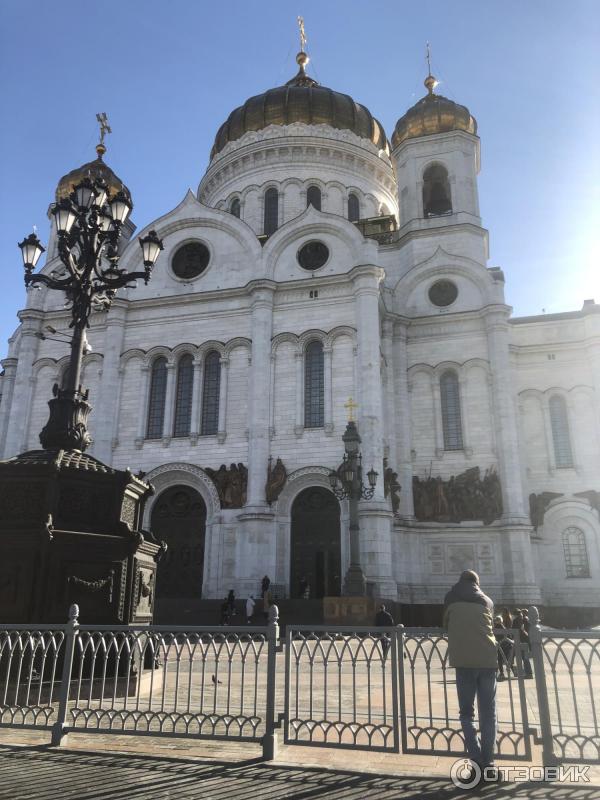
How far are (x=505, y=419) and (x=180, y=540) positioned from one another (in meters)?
13.8

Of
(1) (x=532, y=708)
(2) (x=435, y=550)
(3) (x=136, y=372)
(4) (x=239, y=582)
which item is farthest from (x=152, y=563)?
(3) (x=136, y=372)

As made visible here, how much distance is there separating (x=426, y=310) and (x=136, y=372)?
1309 cm

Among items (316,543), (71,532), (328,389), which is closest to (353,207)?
(328,389)

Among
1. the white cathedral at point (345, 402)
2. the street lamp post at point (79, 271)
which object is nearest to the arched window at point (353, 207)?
the white cathedral at point (345, 402)

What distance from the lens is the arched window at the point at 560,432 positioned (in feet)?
86.0

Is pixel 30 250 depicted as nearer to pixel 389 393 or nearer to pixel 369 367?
pixel 369 367

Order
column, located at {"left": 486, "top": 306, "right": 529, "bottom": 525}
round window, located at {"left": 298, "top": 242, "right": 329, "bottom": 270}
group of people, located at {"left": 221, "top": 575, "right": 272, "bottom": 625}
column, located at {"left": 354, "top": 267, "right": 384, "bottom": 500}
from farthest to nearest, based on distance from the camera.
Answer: round window, located at {"left": 298, "top": 242, "right": 329, "bottom": 270}
column, located at {"left": 486, "top": 306, "right": 529, "bottom": 525}
column, located at {"left": 354, "top": 267, "right": 384, "bottom": 500}
group of people, located at {"left": 221, "top": 575, "right": 272, "bottom": 625}

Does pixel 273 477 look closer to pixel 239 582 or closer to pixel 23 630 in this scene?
pixel 239 582

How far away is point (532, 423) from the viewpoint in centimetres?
2706

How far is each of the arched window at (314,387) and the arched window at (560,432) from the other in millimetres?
10133

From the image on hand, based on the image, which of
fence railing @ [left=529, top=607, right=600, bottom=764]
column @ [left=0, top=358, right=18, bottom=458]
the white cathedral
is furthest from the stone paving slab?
column @ [left=0, top=358, right=18, bottom=458]

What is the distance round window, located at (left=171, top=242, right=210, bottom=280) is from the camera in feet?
94.6

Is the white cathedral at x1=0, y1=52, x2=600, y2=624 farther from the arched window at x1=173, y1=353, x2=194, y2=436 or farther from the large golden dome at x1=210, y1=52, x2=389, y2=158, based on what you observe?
the large golden dome at x1=210, y1=52, x2=389, y2=158

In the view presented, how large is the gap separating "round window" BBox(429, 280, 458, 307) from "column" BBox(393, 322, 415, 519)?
203 centimetres
